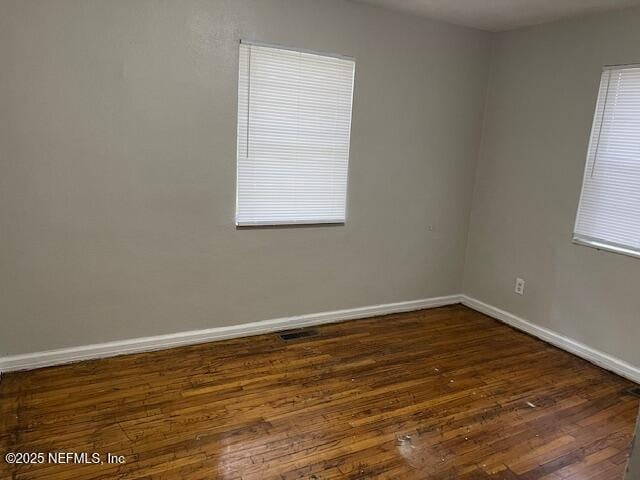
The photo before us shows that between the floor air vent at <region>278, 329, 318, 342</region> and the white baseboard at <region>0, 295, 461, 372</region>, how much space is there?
0.21ft

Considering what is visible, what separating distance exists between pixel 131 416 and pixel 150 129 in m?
1.58

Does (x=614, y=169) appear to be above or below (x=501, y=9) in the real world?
below

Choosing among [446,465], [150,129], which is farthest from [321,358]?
[150,129]

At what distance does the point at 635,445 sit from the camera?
2.51 ft

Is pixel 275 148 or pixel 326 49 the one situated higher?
pixel 326 49

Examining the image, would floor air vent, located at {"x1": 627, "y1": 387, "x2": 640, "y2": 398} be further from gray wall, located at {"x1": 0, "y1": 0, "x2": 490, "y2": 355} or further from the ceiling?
the ceiling

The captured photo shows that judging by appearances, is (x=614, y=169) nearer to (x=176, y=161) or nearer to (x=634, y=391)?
(x=634, y=391)

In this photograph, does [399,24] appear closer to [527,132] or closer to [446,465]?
[527,132]

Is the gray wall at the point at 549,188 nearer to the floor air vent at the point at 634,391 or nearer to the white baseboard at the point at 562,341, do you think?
the white baseboard at the point at 562,341

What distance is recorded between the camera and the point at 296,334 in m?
3.35

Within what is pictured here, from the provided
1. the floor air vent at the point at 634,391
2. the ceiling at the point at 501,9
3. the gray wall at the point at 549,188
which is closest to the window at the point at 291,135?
the ceiling at the point at 501,9

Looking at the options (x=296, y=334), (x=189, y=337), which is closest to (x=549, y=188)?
(x=296, y=334)

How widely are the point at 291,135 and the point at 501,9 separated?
5.35 ft

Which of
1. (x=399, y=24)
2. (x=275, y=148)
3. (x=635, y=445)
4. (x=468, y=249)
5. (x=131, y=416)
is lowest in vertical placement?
(x=131, y=416)
